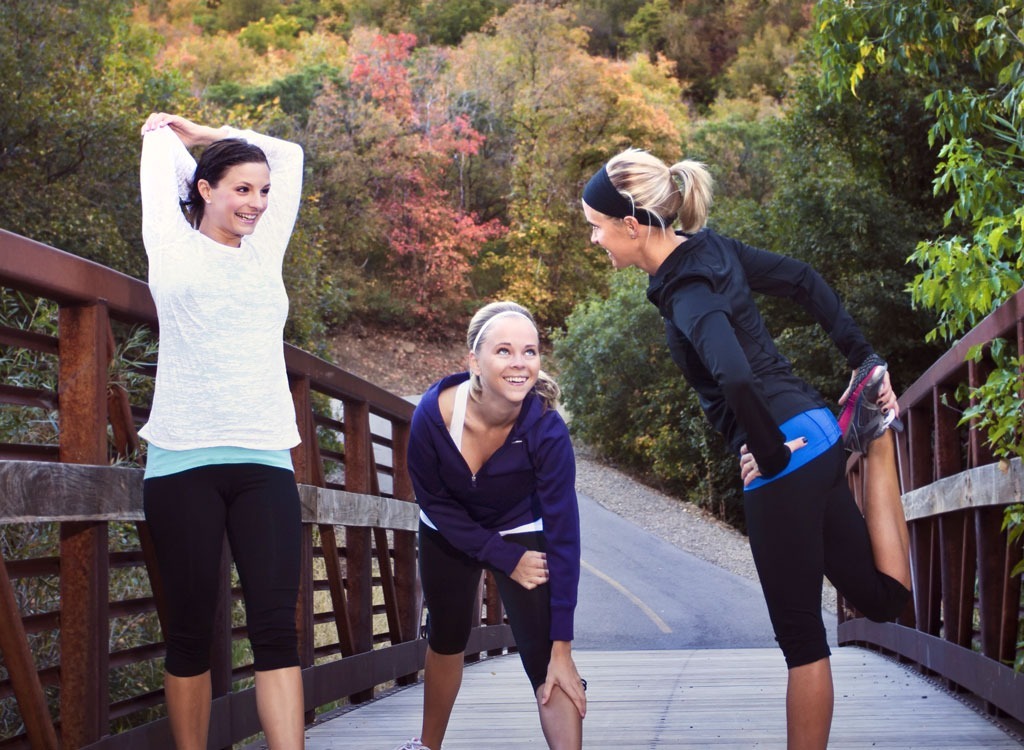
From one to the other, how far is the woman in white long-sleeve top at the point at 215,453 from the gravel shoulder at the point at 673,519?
15.2m

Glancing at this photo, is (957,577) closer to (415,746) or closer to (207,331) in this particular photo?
(415,746)

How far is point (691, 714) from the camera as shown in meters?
5.07

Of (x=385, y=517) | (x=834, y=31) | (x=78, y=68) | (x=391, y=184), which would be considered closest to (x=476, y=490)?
(x=385, y=517)

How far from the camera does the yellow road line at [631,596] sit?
49.7 feet

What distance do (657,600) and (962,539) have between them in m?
11.1

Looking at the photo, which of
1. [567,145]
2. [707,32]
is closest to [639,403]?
[567,145]

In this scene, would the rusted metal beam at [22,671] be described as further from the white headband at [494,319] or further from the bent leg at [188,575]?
the white headband at [494,319]

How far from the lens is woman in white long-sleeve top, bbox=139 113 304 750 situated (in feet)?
10.4

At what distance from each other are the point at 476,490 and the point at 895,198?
55.8ft

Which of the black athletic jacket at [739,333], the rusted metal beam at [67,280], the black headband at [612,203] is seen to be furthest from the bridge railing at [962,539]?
the rusted metal beam at [67,280]

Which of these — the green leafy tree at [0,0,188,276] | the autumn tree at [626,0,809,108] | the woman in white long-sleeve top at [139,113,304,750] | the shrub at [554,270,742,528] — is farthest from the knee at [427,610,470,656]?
the autumn tree at [626,0,809,108]

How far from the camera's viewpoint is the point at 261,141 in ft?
12.1

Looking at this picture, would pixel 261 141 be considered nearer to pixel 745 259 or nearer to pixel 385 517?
pixel 745 259

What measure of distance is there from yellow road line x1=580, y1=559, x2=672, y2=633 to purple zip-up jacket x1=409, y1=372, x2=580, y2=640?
38.1 ft
